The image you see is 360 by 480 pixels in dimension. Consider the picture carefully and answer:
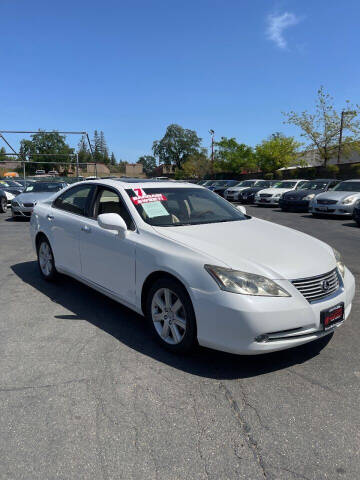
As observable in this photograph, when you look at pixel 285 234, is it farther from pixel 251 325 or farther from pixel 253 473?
pixel 253 473

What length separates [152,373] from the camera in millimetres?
3035

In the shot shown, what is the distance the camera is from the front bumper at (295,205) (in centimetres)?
1698

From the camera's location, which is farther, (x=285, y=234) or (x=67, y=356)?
(x=285, y=234)

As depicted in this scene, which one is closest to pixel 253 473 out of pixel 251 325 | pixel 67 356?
pixel 251 325

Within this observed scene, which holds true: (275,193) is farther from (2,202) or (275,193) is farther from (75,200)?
(75,200)

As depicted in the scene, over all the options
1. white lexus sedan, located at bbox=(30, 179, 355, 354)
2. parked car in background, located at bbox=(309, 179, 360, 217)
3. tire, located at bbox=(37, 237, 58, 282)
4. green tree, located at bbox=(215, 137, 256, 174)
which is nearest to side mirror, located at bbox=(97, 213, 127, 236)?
white lexus sedan, located at bbox=(30, 179, 355, 354)

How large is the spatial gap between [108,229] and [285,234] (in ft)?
5.81

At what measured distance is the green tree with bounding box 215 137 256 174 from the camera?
53.4 metres

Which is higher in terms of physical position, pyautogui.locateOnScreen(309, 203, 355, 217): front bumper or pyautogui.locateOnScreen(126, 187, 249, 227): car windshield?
pyautogui.locateOnScreen(126, 187, 249, 227): car windshield

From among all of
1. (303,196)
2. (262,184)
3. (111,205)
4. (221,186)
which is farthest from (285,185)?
(111,205)

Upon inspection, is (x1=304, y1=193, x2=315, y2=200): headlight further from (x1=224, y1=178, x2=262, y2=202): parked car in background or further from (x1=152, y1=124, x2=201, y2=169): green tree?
(x1=152, y1=124, x2=201, y2=169): green tree

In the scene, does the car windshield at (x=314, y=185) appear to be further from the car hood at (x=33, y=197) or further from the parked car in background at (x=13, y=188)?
the parked car in background at (x=13, y=188)

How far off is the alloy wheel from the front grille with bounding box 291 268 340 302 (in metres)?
0.94

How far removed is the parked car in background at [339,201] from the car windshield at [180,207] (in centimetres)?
1083
